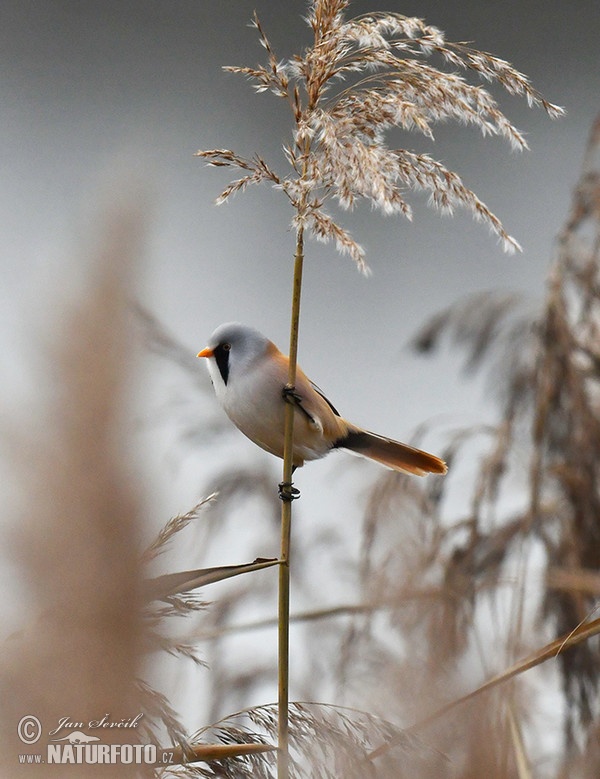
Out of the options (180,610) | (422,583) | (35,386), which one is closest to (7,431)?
(35,386)

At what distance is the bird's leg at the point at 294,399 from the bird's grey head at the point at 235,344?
4 centimetres

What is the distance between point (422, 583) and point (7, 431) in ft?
2.93

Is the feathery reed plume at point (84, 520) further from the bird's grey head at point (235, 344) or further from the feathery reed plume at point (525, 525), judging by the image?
the feathery reed plume at point (525, 525)

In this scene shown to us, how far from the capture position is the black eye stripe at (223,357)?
2.24 ft

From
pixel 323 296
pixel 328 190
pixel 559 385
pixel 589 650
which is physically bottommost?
pixel 589 650

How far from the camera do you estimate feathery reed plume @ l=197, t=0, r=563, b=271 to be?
0.57 metres

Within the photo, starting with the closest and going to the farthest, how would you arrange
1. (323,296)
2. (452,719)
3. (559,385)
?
(452,719)
(559,385)
(323,296)

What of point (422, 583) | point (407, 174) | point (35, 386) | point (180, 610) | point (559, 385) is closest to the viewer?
point (35, 386)

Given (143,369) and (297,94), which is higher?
(297,94)

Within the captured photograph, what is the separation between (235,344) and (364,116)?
187 millimetres

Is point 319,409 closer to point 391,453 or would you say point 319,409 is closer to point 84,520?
point 391,453

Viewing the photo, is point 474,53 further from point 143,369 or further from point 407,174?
point 143,369

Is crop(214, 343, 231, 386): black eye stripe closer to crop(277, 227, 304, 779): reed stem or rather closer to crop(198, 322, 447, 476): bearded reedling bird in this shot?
crop(198, 322, 447, 476): bearded reedling bird

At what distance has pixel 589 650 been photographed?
112cm
